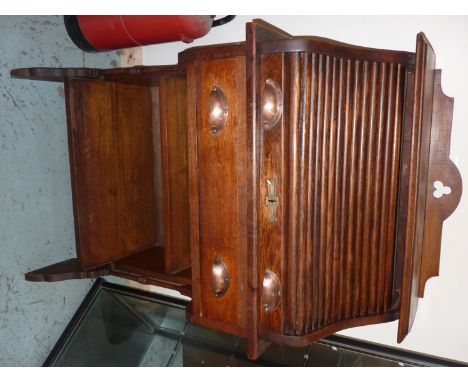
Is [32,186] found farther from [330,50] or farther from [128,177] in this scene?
[330,50]

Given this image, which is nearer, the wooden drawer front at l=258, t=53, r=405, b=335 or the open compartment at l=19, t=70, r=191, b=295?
the wooden drawer front at l=258, t=53, r=405, b=335

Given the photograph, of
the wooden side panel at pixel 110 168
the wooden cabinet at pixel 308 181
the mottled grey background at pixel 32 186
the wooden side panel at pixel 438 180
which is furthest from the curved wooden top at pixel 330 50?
the mottled grey background at pixel 32 186

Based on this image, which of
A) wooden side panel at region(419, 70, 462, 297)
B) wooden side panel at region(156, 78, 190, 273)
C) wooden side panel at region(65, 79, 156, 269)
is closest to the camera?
wooden side panel at region(419, 70, 462, 297)

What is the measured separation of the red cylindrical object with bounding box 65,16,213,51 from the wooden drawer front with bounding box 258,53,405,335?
500mm

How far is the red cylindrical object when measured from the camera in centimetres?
137

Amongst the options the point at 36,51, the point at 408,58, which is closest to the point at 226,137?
the point at 408,58

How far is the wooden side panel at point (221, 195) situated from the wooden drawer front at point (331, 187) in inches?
2.4

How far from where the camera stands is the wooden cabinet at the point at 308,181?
1009 millimetres

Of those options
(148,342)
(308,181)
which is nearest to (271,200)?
(308,181)

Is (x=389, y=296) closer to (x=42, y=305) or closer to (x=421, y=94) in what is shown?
(x=421, y=94)

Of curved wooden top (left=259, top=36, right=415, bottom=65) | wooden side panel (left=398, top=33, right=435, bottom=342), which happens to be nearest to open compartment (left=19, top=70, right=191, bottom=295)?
curved wooden top (left=259, top=36, right=415, bottom=65)

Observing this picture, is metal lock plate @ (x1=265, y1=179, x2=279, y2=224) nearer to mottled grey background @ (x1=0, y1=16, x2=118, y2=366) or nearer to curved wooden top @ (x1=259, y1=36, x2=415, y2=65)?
curved wooden top @ (x1=259, y1=36, x2=415, y2=65)

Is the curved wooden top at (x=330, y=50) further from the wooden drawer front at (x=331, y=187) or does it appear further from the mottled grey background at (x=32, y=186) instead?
the mottled grey background at (x=32, y=186)

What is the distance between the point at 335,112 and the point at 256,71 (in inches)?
9.9
